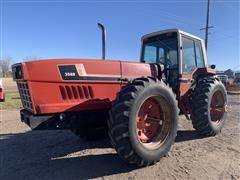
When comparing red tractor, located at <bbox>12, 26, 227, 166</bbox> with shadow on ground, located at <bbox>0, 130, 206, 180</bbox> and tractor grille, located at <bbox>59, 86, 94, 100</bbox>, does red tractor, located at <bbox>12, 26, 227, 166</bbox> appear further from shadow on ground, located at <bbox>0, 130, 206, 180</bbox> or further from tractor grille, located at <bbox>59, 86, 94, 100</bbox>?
shadow on ground, located at <bbox>0, 130, 206, 180</bbox>

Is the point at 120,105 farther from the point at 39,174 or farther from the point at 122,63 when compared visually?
the point at 39,174

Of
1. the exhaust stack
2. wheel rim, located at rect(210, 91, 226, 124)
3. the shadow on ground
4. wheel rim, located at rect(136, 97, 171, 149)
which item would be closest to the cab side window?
wheel rim, located at rect(210, 91, 226, 124)

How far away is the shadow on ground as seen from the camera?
4.55m

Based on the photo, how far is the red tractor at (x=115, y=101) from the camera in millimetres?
4480

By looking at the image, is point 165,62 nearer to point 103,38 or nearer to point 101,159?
point 103,38

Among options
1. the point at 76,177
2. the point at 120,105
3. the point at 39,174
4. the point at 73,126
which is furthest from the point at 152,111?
the point at 39,174

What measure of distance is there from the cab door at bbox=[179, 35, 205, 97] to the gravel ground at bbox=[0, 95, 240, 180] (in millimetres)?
1244

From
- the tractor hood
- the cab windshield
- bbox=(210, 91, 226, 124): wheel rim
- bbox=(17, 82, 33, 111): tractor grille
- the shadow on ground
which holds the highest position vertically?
the cab windshield

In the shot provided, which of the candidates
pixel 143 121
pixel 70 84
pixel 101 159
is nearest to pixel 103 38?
pixel 70 84

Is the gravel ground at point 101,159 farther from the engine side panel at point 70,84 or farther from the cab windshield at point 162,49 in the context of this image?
the cab windshield at point 162,49

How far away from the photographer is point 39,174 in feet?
14.8

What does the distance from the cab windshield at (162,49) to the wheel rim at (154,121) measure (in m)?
1.80

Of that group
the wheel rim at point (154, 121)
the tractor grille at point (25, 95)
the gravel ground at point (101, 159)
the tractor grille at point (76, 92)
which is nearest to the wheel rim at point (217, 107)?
the gravel ground at point (101, 159)

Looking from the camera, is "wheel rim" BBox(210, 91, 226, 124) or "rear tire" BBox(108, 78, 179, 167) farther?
"wheel rim" BBox(210, 91, 226, 124)
